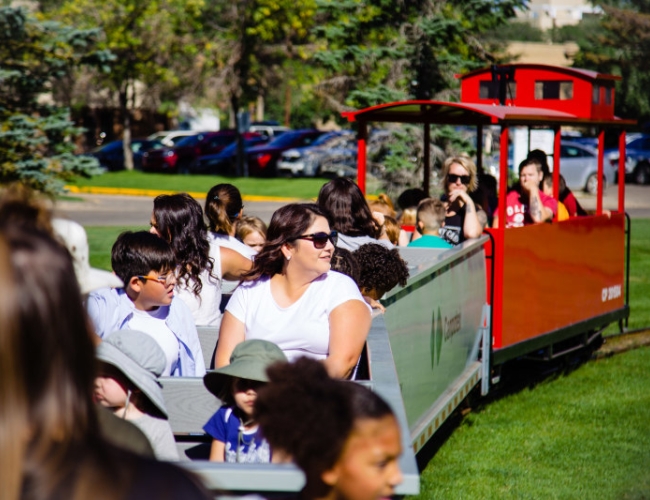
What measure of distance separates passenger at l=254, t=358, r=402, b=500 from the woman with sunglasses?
1722 mm

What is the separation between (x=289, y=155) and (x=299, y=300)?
30.5 metres

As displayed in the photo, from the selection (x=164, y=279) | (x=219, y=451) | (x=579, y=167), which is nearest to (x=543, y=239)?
(x=164, y=279)

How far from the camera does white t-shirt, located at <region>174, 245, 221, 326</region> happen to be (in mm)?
5586

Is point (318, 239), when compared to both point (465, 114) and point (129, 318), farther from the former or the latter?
point (465, 114)

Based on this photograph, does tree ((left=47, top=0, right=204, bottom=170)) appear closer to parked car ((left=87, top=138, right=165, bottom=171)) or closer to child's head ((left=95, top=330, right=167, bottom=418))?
parked car ((left=87, top=138, right=165, bottom=171))

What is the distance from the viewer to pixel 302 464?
7.72 ft

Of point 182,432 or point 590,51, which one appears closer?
point 182,432

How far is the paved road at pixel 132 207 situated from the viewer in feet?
71.6

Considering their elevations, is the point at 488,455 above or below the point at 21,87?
below

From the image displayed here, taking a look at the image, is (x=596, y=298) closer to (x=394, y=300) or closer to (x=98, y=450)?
(x=394, y=300)

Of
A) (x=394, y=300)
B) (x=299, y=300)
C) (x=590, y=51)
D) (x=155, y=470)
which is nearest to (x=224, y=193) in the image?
(x=394, y=300)

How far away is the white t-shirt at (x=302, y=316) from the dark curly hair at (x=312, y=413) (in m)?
1.83

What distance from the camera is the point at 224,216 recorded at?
6.46 metres

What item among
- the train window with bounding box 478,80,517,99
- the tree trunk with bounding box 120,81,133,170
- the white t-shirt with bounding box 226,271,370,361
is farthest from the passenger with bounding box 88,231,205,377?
the tree trunk with bounding box 120,81,133,170
